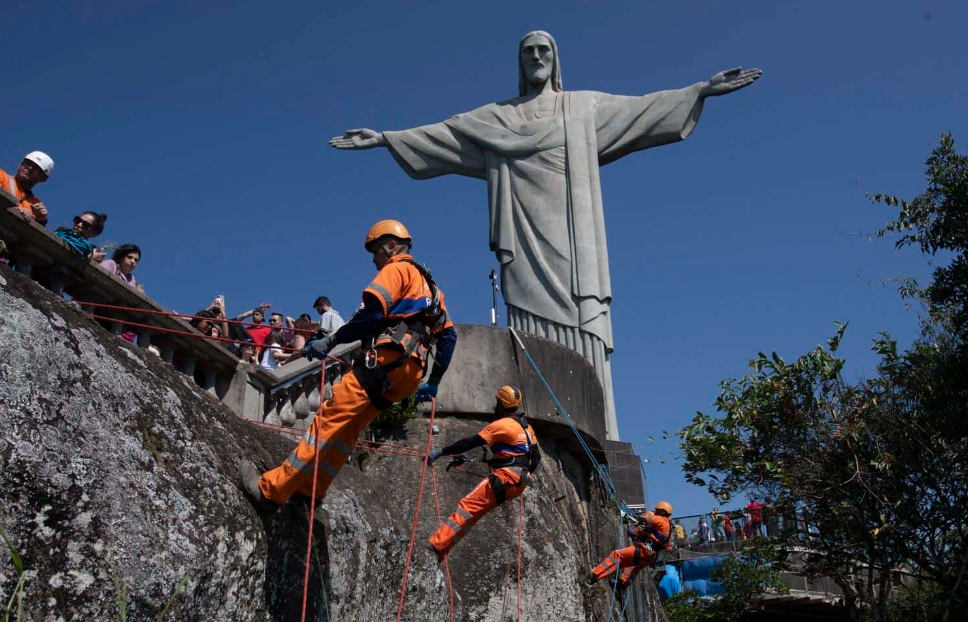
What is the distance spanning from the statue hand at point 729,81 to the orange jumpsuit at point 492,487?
1180cm

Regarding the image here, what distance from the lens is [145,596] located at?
3.73 metres

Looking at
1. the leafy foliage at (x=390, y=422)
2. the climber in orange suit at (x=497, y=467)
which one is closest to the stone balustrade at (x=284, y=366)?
the leafy foliage at (x=390, y=422)

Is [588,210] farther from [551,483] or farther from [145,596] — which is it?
[145,596]

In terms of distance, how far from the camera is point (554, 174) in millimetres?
18062

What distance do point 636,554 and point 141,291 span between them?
237 inches

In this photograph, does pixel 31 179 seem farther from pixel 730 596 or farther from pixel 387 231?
pixel 730 596

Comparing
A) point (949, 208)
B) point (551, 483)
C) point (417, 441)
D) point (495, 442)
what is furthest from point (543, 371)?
point (949, 208)

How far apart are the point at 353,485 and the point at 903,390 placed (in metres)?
9.94

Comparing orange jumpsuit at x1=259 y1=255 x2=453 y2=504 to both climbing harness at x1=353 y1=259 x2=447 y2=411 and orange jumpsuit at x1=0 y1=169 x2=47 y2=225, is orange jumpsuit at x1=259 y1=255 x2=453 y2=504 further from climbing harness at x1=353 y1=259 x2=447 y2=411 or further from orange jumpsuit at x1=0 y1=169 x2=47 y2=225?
orange jumpsuit at x1=0 y1=169 x2=47 y2=225

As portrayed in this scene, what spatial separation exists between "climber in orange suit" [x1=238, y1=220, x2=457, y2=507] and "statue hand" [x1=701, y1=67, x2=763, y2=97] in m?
13.6

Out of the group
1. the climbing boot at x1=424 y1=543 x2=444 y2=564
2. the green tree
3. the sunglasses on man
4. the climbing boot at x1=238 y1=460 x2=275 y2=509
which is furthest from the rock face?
the green tree

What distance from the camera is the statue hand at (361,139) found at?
62.0 feet

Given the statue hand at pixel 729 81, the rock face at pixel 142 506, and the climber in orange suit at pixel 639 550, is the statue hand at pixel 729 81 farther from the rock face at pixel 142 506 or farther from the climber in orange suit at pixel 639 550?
the rock face at pixel 142 506

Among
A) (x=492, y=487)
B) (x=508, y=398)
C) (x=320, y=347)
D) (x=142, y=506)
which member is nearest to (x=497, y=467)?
(x=492, y=487)
